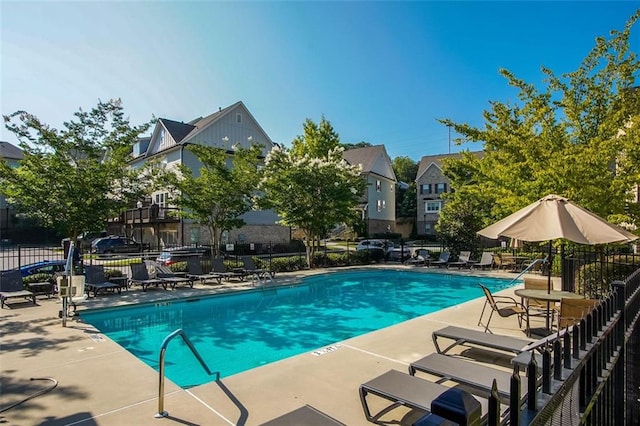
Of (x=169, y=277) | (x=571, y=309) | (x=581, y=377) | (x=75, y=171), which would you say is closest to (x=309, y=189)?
(x=169, y=277)

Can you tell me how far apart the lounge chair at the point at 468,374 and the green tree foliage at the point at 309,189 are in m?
14.7

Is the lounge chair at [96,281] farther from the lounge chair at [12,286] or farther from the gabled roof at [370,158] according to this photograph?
the gabled roof at [370,158]

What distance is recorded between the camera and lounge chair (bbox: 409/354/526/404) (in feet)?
13.5

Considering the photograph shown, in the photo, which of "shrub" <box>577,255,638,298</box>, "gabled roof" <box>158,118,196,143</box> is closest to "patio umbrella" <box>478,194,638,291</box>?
"shrub" <box>577,255,638,298</box>

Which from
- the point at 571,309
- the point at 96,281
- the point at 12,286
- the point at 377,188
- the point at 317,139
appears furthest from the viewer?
the point at 377,188

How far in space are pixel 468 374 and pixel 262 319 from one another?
7.69 m

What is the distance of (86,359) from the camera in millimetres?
6340

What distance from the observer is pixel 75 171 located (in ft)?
41.6

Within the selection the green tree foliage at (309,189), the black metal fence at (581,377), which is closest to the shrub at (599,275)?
the black metal fence at (581,377)

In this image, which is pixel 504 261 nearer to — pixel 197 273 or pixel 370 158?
pixel 197 273

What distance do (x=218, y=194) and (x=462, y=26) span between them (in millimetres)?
11580

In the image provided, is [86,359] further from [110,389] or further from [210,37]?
[210,37]

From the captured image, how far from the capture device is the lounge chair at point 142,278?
13422mm

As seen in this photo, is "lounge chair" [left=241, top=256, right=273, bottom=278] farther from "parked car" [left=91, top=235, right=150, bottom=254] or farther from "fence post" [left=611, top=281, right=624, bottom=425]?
"parked car" [left=91, top=235, right=150, bottom=254]
